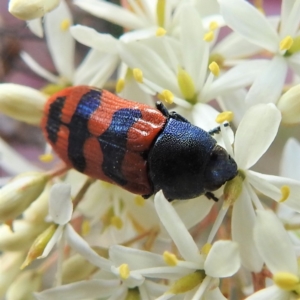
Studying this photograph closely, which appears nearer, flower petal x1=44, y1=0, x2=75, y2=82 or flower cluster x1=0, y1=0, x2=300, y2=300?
flower cluster x1=0, y1=0, x2=300, y2=300

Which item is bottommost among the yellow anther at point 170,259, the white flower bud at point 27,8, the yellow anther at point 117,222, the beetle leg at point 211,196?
the yellow anther at point 117,222

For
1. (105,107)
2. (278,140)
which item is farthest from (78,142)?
(278,140)

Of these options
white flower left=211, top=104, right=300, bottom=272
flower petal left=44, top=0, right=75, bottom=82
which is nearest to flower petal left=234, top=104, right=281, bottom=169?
white flower left=211, top=104, right=300, bottom=272

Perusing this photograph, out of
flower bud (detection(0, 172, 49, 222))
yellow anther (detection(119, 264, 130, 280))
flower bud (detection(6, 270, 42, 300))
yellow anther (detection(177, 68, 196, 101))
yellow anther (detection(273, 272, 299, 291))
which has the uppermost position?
yellow anther (detection(177, 68, 196, 101))

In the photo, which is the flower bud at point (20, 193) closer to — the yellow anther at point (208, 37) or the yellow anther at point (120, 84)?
the yellow anther at point (120, 84)

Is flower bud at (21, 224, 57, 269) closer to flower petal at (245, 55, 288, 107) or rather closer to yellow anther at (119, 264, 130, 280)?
yellow anther at (119, 264, 130, 280)

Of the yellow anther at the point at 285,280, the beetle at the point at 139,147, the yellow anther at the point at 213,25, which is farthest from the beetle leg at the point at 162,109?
the yellow anther at the point at 285,280

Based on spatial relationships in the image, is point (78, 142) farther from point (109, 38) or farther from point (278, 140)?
point (278, 140)

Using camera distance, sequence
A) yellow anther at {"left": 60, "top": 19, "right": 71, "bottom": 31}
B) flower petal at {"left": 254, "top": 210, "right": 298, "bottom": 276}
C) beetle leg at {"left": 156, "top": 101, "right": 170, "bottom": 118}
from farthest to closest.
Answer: yellow anther at {"left": 60, "top": 19, "right": 71, "bottom": 31}, beetle leg at {"left": 156, "top": 101, "right": 170, "bottom": 118}, flower petal at {"left": 254, "top": 210, "right": 298, "bottom": 276}

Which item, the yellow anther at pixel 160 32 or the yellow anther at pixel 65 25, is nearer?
the yellow anther at pixel 160 32
